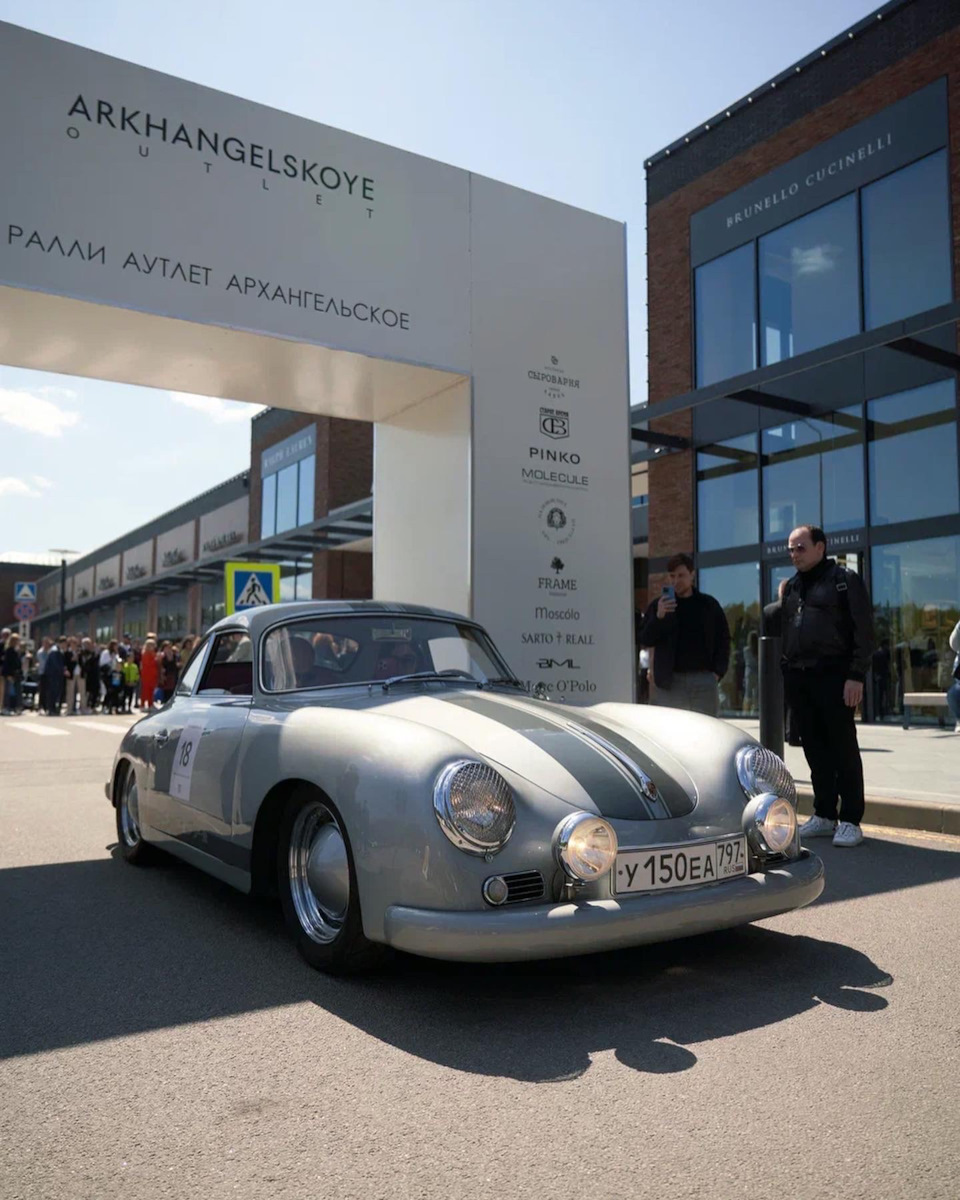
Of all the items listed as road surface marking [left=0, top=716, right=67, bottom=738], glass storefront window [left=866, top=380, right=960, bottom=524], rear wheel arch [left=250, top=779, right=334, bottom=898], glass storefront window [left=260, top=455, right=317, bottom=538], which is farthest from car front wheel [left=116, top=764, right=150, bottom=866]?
glass storefront window [left=260, top=455, right=317, bottom=538]

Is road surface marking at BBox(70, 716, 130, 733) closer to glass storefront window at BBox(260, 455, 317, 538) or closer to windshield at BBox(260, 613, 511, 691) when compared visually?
windshield at BBox(260, 613, 511, 691)

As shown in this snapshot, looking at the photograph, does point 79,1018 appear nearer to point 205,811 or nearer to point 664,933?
point 205,811

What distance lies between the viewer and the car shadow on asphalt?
3018 mm

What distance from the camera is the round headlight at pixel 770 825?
369 cm

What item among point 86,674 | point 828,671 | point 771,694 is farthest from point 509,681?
point 86,674

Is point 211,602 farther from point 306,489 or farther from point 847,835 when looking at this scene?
point 847,835

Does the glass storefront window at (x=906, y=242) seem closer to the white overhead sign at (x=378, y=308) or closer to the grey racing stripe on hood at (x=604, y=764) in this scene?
the white overhead sign at (x=378, y=308)

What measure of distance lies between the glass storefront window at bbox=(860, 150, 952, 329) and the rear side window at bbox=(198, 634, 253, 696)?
13.8m

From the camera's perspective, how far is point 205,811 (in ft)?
14.9

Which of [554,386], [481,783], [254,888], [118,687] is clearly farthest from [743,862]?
[118,687]

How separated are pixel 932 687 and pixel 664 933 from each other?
13.6 meters

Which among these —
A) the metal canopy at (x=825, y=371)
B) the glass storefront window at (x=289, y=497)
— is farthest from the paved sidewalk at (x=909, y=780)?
the glass storefront window at (x=289, y=497)

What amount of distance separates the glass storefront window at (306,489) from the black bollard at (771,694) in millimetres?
29256

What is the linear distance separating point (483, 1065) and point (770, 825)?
4.67 ft
